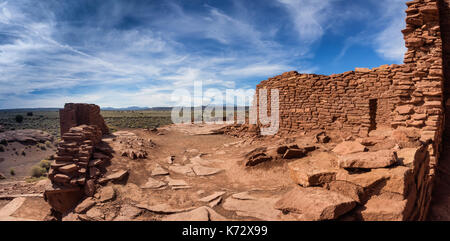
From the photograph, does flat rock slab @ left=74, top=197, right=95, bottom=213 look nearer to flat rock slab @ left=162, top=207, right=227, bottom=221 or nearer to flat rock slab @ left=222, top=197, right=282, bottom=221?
flat rock slab @ left=162, top=207, right=227, bottom=221

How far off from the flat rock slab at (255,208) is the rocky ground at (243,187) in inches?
0.7

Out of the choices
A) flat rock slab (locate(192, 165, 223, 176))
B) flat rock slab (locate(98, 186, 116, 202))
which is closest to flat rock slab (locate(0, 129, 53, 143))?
flat rock slab (locate(98, 186, 116, 202))

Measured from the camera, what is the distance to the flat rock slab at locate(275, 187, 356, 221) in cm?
215

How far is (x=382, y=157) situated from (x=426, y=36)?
4880mm

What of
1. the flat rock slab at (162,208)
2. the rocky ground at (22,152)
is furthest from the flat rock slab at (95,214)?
the rocky ground at (22,152)

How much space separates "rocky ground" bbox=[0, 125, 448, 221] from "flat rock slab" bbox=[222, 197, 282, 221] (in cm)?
2

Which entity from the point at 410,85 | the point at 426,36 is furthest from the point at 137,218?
the point at 426,36

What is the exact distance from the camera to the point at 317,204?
7.59 ft

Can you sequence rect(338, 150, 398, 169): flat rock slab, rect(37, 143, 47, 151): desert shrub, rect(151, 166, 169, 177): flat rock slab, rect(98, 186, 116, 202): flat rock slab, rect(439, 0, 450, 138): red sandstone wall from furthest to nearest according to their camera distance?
rect(37, 143, 47, 151): desert shrub < rect(151, 166, 169, 177): flat rock slab < rect(439, 0, 450, 138): red sandstone wall < rect(98, 186, 116, 202): flat rock slab < rect(338, 150, 398, 169): flat rock slab

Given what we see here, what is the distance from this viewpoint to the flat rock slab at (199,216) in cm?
338

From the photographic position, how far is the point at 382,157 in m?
2.73

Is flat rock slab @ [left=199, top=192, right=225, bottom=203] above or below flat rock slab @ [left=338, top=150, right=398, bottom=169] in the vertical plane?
below

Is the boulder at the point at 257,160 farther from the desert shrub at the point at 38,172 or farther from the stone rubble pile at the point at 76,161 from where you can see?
the desert shrub at the point at 38,172
